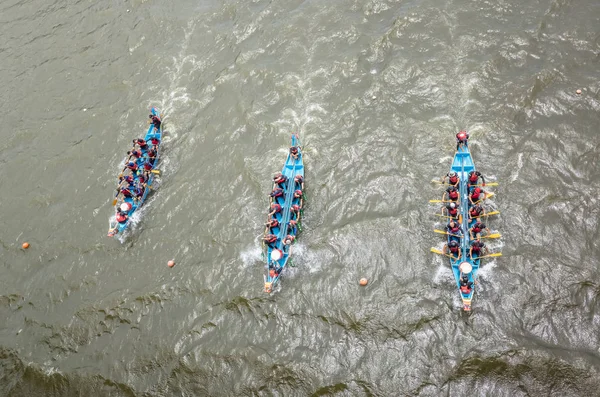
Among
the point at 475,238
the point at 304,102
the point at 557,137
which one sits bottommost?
the point at 475,238

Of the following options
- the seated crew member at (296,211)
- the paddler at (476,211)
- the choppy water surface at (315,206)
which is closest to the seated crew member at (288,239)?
the choppy water surface at (315,206)

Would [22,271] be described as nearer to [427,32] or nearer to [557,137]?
[427,32]

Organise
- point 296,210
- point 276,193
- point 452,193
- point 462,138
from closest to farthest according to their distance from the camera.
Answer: point 452,193 < point 462,138 < point 296,210 < point 276,193

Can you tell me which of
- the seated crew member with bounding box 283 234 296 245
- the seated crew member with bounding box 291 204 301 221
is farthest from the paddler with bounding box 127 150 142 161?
the seated crew member with bounding box 283 234 296 245

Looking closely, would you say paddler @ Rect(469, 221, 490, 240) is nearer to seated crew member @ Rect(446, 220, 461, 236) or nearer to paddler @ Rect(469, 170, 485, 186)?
seated crew member @ Rect(446, 220, 461, 236)

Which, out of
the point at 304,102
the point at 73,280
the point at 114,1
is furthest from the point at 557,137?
the point at 114,1

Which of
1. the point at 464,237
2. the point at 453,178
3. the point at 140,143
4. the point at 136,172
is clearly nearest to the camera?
the point at 464,237

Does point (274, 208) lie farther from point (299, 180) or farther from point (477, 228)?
point (477, 228)

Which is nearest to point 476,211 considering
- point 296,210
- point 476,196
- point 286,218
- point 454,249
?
point 476,196

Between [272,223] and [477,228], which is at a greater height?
[272,223]
